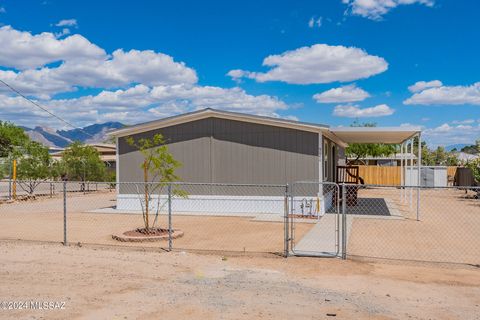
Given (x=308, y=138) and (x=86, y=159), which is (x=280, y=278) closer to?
(x=308, y=138)

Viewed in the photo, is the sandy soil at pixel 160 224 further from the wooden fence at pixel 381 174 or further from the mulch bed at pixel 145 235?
the wooden fence at pixel 381 174

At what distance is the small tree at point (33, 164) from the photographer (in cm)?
2530

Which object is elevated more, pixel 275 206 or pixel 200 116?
pixel 200 116

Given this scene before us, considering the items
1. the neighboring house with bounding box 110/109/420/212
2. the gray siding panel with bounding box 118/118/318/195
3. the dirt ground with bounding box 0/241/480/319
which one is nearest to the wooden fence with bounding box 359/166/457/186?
the neighboring house with bounding box 110/109/420/212

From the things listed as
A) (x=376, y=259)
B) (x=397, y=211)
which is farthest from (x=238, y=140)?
(x=376, y=259)

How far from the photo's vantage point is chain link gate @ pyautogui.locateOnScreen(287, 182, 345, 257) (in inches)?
383

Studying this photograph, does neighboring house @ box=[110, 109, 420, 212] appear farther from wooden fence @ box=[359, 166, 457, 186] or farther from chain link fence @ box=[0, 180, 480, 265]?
wooden fence @ box=[359, 166, 457, 186]

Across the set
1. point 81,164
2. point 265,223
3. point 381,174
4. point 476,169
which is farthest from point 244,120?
point 381,174

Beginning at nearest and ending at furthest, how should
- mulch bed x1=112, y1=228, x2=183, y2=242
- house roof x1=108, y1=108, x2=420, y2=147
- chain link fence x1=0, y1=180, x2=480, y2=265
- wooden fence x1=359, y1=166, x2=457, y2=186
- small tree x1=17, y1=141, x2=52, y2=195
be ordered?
1. chain link fence x1=0, y1=180, x2=480, y2=265
2. mulch bed x1=112, y1=228, x2=183, y2=242
3. house roof x1=108, y1=108, x2=420, y2=147
4. small tree x1=17, y1=141, x2=52, y2=195
5. wooden fence x1=359, y1=166, x2=457, y2=186

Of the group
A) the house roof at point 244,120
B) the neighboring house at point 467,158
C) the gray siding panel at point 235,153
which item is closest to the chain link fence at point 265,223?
the gray siding panel at point 235,153

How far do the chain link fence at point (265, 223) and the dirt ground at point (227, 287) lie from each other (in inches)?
40.1

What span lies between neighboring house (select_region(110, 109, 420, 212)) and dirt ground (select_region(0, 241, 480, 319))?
7.53 metres

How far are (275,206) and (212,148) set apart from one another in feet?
10.5

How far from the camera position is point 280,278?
7793 mm
